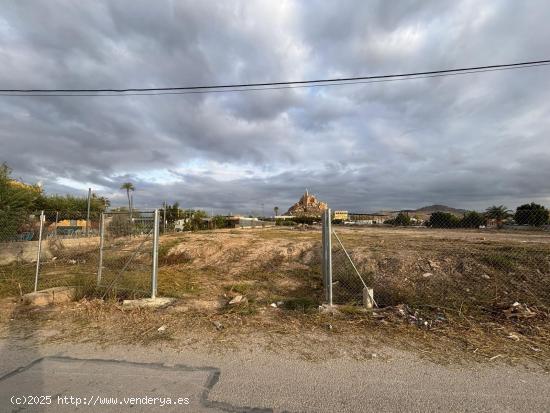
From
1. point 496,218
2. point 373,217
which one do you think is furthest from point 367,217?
point 496,218

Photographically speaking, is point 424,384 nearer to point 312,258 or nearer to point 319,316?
point 319,316

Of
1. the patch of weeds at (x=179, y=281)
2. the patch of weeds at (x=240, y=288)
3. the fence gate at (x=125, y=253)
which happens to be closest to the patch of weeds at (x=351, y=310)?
the patch of weeds at (x=240, y=288)

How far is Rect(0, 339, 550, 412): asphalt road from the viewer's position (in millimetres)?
3568

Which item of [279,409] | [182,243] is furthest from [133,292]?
[182,243]

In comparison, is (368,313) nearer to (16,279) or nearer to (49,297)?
(49,297)

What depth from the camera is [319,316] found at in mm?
6527

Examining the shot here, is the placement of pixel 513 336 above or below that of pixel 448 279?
below

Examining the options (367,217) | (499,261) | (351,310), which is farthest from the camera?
(367,217)

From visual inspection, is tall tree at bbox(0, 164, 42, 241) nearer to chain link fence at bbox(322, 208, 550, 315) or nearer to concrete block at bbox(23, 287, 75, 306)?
concrete block at bbox(23, 287, 75, 306)

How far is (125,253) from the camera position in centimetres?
928

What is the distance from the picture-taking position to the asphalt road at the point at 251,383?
3568mm

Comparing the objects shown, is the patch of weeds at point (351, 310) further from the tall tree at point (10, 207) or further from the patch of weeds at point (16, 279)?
the tall tree at point (10, 207)

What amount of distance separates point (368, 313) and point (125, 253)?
6236 millimetres

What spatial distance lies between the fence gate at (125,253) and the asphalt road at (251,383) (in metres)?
3.22
